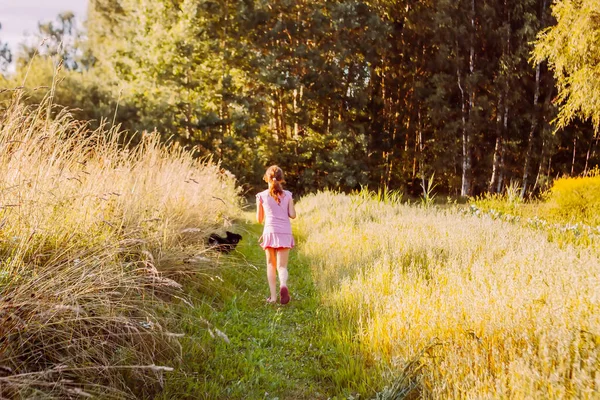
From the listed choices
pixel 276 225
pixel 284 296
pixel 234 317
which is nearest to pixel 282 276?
pixel 284 296

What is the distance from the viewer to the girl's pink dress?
6363mm

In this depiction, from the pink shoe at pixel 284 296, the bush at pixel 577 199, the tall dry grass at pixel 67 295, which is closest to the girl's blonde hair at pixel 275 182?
the pink shoe at pixel 284 296

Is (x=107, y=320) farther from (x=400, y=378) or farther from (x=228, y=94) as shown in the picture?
(x=228, y=94)

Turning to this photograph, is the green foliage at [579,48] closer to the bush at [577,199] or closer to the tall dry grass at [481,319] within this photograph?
the bush at [577,199]

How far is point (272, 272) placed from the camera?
6.29 m

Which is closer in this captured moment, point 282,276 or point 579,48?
point 282,276

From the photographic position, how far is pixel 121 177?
19.0ft

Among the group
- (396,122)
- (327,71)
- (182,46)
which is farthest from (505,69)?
(182,46)

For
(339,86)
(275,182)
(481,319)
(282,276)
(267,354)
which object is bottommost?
(267,354)

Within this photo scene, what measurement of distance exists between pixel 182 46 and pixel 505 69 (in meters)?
16.2

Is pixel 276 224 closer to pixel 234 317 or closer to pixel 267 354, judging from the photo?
pixel 234 317

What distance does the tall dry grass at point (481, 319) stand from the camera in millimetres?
2613

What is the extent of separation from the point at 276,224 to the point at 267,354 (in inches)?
91.1

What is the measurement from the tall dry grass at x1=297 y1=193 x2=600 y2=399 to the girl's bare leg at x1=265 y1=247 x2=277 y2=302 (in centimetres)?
66
